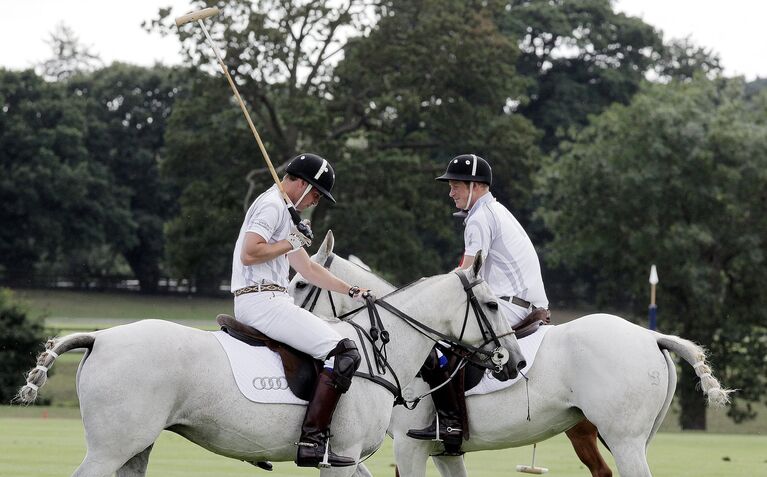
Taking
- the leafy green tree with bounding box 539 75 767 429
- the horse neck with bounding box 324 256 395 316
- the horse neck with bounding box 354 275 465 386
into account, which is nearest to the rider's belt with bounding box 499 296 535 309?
the horse neck with bounding box 324 256 395 316

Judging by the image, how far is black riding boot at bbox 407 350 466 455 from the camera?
944 cm

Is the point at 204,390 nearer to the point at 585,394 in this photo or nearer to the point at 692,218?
the point at 585,394

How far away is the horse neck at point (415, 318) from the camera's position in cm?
848

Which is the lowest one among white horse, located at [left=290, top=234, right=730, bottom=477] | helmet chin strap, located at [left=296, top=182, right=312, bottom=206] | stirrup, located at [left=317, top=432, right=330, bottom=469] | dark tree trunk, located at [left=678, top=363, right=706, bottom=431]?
dark tree trunk, located at [left=678, top=363, right=706, bottom=431]

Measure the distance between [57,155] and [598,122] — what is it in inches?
1335

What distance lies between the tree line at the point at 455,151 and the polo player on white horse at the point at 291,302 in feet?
76.2

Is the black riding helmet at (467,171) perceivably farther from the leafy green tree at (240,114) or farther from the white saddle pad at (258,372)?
the leafy green tree at (240,114)

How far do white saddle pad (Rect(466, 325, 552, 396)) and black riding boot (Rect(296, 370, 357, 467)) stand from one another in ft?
6.09

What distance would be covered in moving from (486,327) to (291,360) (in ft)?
4.42

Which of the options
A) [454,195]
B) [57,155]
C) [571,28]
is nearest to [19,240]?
[57,155]

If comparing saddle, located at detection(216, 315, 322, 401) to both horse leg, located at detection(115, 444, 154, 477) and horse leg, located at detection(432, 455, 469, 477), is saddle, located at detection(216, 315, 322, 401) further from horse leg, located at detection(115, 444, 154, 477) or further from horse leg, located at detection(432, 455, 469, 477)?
horse leg, located at detection(432, 455, 469, 477)

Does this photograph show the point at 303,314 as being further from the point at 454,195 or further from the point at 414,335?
the point at 454,195

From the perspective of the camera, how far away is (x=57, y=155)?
6025cm

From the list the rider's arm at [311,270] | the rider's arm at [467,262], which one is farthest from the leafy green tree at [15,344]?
A: the rider's arm at [311,270]
